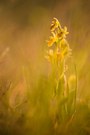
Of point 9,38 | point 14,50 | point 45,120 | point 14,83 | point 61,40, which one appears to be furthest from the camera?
point 9,38

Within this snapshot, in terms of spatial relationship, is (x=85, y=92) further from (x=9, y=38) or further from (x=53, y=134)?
(x=9, y=38)

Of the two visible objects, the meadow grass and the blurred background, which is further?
the blurred background

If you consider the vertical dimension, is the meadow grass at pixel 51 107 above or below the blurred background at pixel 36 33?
below

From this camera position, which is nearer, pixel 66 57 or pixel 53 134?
pixel 53 134

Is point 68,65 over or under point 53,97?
over

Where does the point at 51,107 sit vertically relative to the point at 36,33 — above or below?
below

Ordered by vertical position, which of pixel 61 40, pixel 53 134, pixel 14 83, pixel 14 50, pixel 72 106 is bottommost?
pixel 53 134

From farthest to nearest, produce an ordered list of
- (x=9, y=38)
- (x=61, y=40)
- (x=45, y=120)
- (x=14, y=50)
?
(x=9, y=38) → (x=14, y=50) → (x=61, y=40) → (x=45, y=120)

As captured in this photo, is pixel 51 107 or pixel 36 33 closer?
pixel 51 107

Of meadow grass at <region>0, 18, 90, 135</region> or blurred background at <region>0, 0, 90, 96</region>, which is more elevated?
blurred background at <region>0, 0, 90, 96</region>

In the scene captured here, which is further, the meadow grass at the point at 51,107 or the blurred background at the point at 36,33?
the blurred background at the point at 36,33

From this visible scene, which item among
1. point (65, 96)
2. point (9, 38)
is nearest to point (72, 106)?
point (65, 96)
